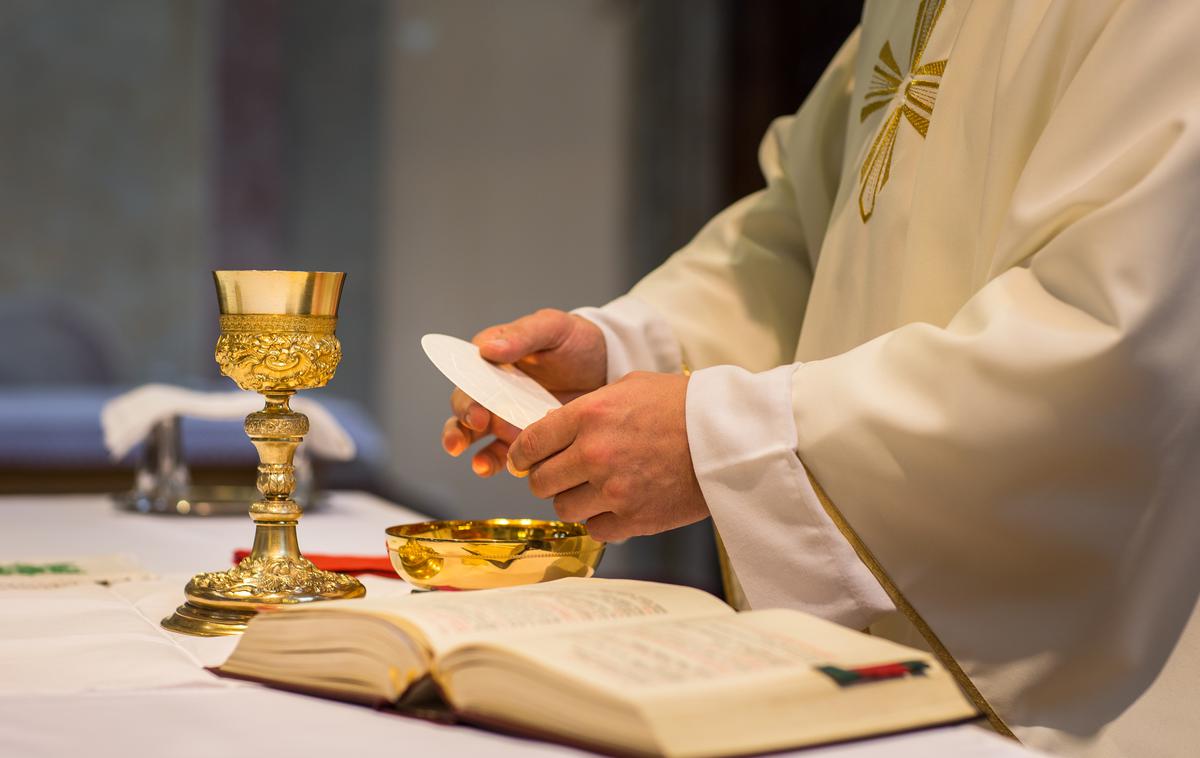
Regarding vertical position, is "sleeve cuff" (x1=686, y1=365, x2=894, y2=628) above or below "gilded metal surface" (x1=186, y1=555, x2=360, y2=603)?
above

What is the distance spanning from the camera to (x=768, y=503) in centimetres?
130

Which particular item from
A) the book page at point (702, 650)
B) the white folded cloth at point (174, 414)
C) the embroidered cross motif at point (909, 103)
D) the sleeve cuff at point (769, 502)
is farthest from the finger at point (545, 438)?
the white folded cloth at point (174, 414)

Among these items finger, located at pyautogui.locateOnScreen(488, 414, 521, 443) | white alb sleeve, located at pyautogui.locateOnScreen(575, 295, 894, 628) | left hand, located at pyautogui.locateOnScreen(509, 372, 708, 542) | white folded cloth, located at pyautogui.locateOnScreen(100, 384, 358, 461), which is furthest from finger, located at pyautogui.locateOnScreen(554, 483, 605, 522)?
white folded cloth, located at pyautogui.locateOnScreen(100, 384, 358, 461)

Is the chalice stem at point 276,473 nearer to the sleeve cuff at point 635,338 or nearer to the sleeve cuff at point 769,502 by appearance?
the sleeve cuff at point 769,502

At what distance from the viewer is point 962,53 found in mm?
1537

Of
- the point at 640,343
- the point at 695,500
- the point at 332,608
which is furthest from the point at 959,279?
the point at 332,608

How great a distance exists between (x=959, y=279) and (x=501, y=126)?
5765mm

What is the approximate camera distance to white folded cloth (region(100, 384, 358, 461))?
2371 mm

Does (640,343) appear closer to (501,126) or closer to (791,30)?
(791,30)

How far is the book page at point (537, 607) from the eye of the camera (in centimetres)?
95

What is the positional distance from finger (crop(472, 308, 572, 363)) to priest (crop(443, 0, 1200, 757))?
29cm

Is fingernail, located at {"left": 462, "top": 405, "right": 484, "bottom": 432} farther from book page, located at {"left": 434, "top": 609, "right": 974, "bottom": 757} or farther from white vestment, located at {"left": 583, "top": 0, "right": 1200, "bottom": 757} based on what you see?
book page, located at {"left": 434, "top": 609, "right": 974, "bottom": 757}

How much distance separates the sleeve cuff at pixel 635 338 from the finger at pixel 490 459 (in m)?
0.20

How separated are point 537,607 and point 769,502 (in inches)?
14.1
